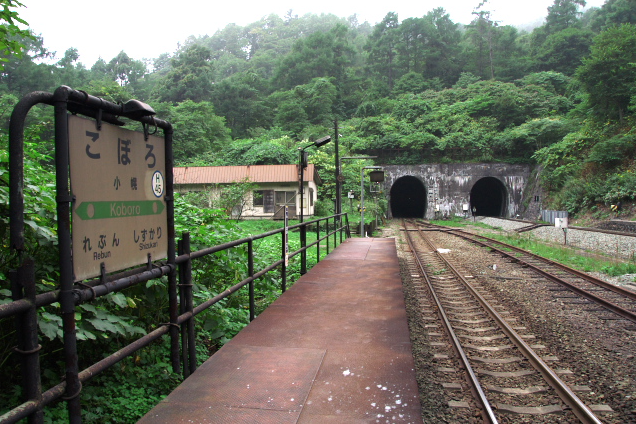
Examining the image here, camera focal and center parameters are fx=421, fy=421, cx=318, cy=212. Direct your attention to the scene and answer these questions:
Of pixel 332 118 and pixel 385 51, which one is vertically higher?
pixel 385 51

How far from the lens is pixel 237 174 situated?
2475 cm

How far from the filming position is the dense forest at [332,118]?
2902mm

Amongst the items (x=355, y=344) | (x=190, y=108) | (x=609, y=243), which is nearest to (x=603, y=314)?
(x=355, y=344)

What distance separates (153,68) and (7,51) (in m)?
112

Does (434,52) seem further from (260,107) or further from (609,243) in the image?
(609,243)

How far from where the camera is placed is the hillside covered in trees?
2622 centimetres

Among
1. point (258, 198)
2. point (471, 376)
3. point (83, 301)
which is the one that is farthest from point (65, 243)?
point (258, 198)

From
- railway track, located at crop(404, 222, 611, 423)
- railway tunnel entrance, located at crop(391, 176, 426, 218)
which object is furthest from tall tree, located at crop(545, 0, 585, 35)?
railway track, located at crop(404, 222, 611, 423)

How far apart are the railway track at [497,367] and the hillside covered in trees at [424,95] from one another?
17942 mm

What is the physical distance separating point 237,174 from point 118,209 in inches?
906

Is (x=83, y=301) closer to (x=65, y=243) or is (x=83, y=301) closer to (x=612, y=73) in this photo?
(x=65, y=243)

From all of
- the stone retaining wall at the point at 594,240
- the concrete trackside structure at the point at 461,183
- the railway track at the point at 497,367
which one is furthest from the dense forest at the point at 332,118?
the stone retaining wall at the point at 594,240

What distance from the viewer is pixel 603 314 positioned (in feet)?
21.1

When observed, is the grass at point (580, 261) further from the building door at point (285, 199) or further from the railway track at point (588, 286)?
the building door at point (285, 199)
